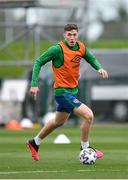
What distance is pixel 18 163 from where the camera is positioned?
15.2 meters

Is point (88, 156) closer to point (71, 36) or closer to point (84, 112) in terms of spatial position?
point (84, 112)

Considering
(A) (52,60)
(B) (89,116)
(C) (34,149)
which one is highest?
(A) (52,60)

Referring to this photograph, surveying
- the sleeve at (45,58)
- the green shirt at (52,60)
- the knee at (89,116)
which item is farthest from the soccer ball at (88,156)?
the sleeve at (45,58)

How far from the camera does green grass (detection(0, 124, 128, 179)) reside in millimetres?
13214

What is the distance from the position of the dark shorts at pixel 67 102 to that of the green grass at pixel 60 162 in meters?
0.90

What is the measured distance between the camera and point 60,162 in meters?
15.4

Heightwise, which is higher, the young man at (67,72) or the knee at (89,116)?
the young man at (67,72)

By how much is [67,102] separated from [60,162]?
3.35 feet

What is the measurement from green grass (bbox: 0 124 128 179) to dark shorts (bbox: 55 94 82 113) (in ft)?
2.96

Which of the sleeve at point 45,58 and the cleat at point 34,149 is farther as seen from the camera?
the cleat at point 34,149

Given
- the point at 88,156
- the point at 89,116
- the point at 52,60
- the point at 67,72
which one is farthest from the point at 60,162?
the point at 52,60

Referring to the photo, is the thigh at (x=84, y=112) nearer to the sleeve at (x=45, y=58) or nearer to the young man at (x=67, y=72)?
the young man at (x=67, y=72)

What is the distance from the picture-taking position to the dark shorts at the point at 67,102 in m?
15.5

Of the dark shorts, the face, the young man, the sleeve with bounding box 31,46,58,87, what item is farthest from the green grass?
the face
